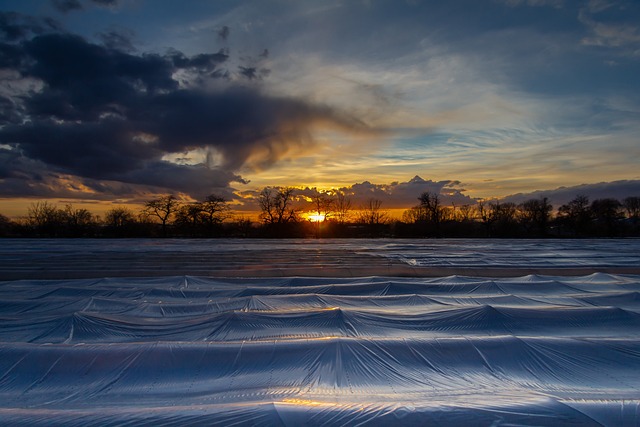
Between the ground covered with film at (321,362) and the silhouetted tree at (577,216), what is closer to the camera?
the ground covered with film at (321,362)

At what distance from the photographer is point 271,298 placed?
10719 mm

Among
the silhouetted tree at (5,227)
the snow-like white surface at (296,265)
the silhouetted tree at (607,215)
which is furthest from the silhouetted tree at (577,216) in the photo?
the silhouetted tree at (5,227)

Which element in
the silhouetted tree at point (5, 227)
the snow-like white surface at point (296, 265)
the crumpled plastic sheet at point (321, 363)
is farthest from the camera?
the silhouetted tree at point (5, 227)

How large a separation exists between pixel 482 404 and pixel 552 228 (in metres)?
79.0

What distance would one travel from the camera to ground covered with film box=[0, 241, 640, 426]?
169 inches

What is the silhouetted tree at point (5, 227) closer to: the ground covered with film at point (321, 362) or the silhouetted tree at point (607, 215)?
the ground covered with film at point (321, 362)

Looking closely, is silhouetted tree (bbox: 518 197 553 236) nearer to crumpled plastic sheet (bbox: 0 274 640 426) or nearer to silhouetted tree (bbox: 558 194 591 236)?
silhouetted tree (bbox: 558 194 591 236)

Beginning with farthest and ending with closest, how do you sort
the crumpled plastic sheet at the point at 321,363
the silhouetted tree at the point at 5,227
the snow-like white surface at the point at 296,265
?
the silhouetted tree at the point at 5,227
the snow-like white surface at the point at 296,265
the crumpled plastic sheet at the point at 321,363

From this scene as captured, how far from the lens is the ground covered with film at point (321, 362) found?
429 centimetres

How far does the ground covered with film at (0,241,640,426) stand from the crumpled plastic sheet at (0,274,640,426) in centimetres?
2

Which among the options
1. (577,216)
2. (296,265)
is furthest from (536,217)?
(296,265)

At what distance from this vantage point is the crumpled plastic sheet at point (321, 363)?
14.1 ft

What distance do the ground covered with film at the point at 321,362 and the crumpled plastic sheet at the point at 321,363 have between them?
0.02 meters

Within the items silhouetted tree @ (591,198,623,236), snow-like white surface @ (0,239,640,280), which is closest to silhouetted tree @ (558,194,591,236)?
silhouetted tree @ (591,198,623,236)
